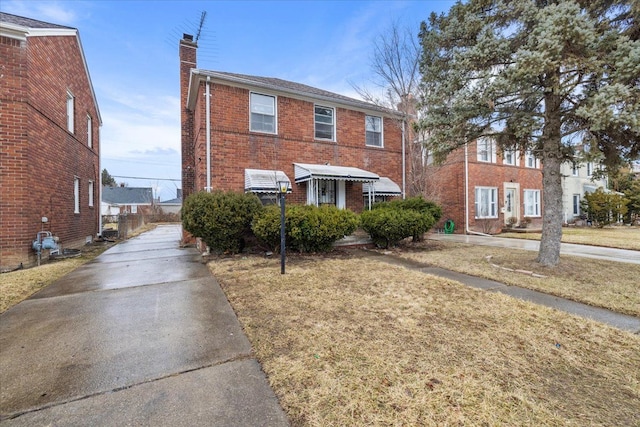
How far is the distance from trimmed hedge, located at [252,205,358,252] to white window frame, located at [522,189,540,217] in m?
16.1

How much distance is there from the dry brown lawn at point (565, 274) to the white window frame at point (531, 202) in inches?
492

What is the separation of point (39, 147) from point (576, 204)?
103ft

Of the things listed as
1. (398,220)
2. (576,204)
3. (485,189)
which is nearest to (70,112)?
(398,220)

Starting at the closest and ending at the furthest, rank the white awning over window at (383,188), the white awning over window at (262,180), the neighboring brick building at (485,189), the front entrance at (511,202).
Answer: the white awning over window at (262,180) < the white awning over window at (383,188) < the neighboring brick building at (485,189) < the front entrance at (511,202)

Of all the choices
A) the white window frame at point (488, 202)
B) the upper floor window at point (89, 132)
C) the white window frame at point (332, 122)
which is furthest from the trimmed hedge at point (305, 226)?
the white window frame at point (488, 202)

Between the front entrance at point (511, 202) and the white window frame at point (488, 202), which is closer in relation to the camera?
the white window frame at point (488, 202)

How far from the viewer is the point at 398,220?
9.30m

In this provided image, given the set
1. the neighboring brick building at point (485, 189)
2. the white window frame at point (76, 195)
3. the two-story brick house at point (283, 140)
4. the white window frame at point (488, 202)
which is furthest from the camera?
the white window frame at point (488, 202)

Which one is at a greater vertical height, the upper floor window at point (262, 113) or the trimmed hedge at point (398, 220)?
the upper floor window at point (262, 113)

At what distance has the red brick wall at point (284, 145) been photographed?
9.95 m

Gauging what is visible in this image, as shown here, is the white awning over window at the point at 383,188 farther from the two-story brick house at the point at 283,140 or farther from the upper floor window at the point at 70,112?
the upper floor window at the point at 70,112

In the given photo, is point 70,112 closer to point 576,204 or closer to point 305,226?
point 305,226

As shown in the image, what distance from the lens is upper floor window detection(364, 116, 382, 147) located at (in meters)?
13.1

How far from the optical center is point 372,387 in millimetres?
2398
